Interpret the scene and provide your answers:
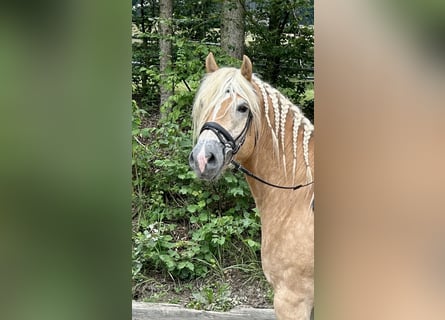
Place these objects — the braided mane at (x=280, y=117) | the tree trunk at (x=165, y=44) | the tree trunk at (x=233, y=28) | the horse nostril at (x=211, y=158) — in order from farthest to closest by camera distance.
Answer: the tree trunk at (x=165, y=44) < the tree trunk at (x=233, y=28) < the braided mane at (x=280, y=117) < the horse nostril at (x=211, y=158)

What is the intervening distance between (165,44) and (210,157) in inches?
25.0

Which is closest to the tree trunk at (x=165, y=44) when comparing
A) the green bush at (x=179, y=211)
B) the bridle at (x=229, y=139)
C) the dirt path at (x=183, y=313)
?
the green bush at (x=179, y=211)

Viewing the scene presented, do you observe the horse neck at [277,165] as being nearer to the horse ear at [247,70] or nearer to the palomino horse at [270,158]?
the palomino horse at [270,158]

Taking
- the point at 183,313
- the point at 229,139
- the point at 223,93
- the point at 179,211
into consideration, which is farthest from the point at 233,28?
the point at 183,313

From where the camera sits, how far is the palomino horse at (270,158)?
144 cm

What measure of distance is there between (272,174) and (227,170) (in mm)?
154

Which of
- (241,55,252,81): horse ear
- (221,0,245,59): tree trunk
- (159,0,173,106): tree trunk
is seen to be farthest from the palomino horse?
(159,0,173,106): tree trunk

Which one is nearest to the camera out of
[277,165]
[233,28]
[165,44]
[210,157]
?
[210,157]

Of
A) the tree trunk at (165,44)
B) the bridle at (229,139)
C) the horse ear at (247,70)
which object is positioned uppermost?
the tree trunk at (165,44)

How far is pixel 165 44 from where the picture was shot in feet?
5.96

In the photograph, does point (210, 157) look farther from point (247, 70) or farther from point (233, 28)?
point (233, 28)
